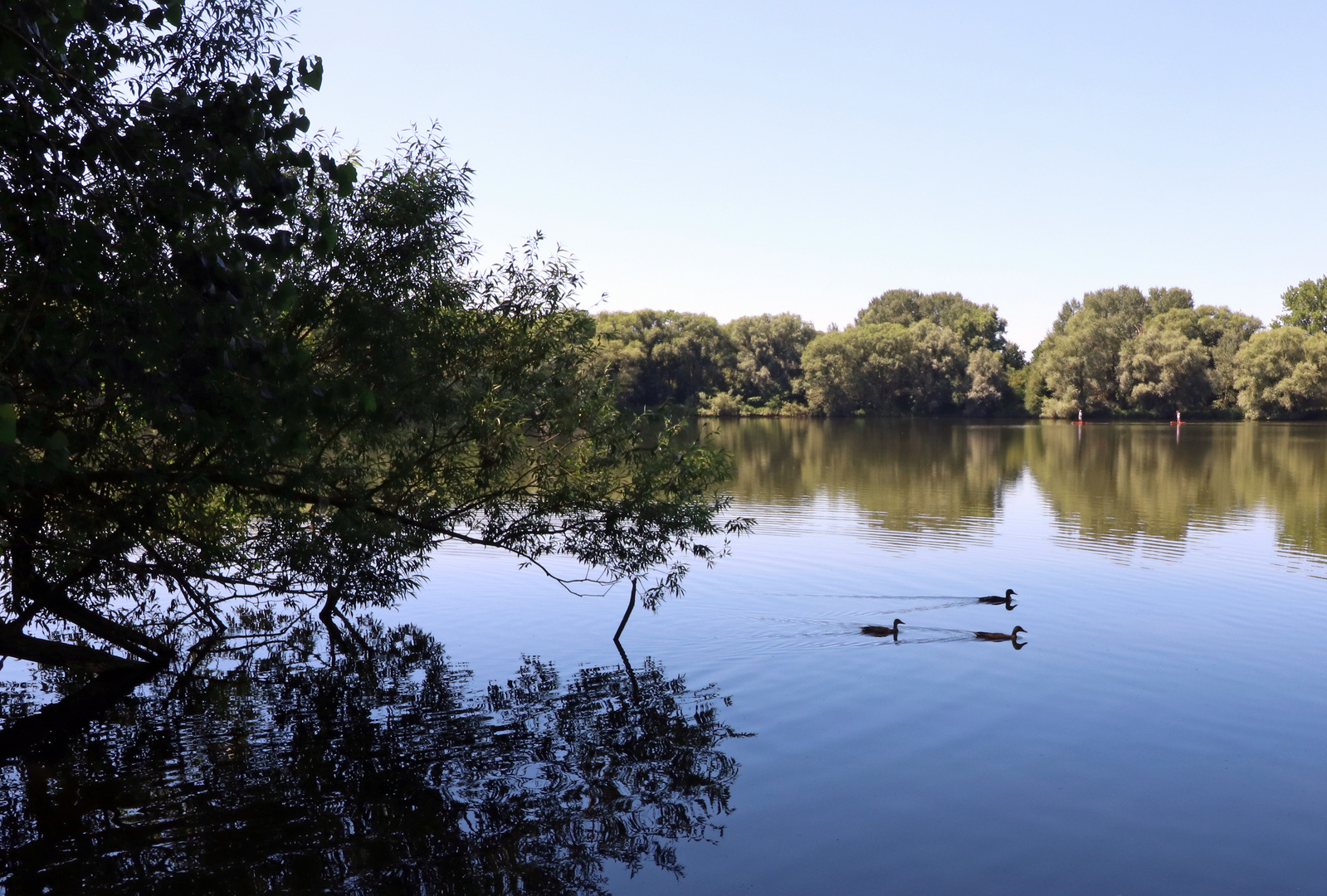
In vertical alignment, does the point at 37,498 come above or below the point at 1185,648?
above

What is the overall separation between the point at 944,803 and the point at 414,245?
9350 mm

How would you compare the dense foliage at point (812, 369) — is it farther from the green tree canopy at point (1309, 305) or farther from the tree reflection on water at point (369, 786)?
the tree reflection on water at point (369, 786)

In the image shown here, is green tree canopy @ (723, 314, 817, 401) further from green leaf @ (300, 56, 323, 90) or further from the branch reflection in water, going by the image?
green leaf @ (300, 56, 323, 90)

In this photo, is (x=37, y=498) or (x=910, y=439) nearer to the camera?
(x=37, y=498)

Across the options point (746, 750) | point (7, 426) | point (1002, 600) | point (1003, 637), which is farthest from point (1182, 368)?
point (7, 426)

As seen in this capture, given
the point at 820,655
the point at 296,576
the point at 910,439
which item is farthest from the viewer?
the point at 910,439

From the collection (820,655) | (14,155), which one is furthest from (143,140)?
→ (820,655)

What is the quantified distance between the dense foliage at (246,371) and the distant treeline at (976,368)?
3144 inches

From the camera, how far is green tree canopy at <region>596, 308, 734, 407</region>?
108m

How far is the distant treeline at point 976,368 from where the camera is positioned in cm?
9638

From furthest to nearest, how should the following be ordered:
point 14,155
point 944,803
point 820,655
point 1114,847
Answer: point 820,655 < point 944,803 < point 1114,847 < point 14,155

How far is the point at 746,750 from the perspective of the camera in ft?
41.3

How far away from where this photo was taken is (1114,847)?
395 inches

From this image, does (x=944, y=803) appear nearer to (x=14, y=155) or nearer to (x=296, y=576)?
(x=296, y=576)
